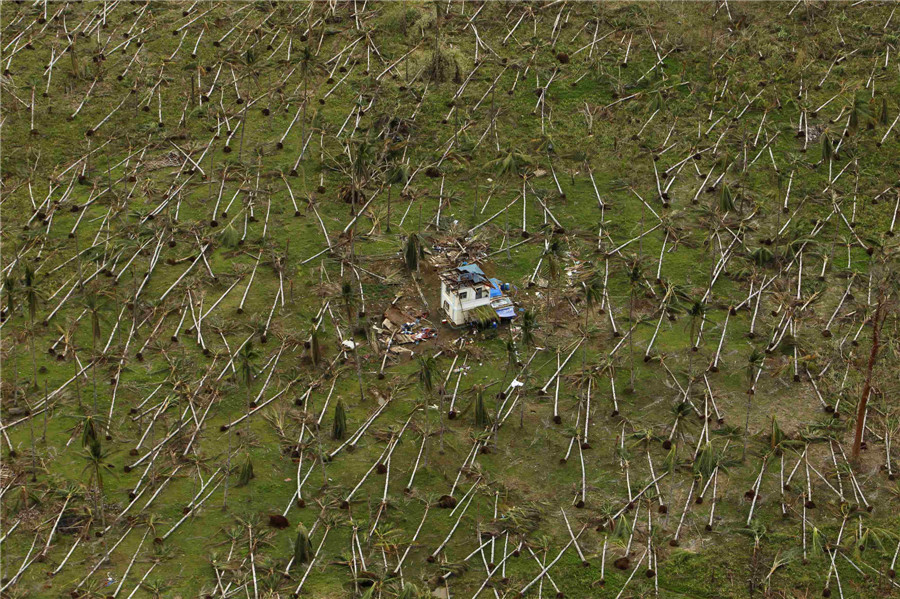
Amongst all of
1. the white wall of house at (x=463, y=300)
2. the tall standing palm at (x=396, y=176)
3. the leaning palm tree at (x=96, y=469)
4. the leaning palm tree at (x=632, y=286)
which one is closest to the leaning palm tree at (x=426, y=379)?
the white wall of house at (x=463, y=300)

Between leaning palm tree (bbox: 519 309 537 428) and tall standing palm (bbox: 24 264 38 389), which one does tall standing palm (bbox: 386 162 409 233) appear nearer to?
leaning palm tree (bbox: 519 309 537 428)

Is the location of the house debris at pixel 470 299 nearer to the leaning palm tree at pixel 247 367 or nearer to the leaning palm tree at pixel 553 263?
the leaning palm tree at pixel 553 263

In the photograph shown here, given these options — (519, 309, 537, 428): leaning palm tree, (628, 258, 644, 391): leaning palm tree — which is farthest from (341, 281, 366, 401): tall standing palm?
(628, 258, 644, 391): leaning palm tree

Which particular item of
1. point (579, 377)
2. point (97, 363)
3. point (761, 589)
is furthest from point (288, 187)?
point (761, 589)

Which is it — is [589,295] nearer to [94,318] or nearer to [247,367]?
[247,367]

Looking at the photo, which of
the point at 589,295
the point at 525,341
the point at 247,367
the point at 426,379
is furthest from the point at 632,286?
the point at 247,367

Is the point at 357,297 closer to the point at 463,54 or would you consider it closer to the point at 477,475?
the point at 477,475
